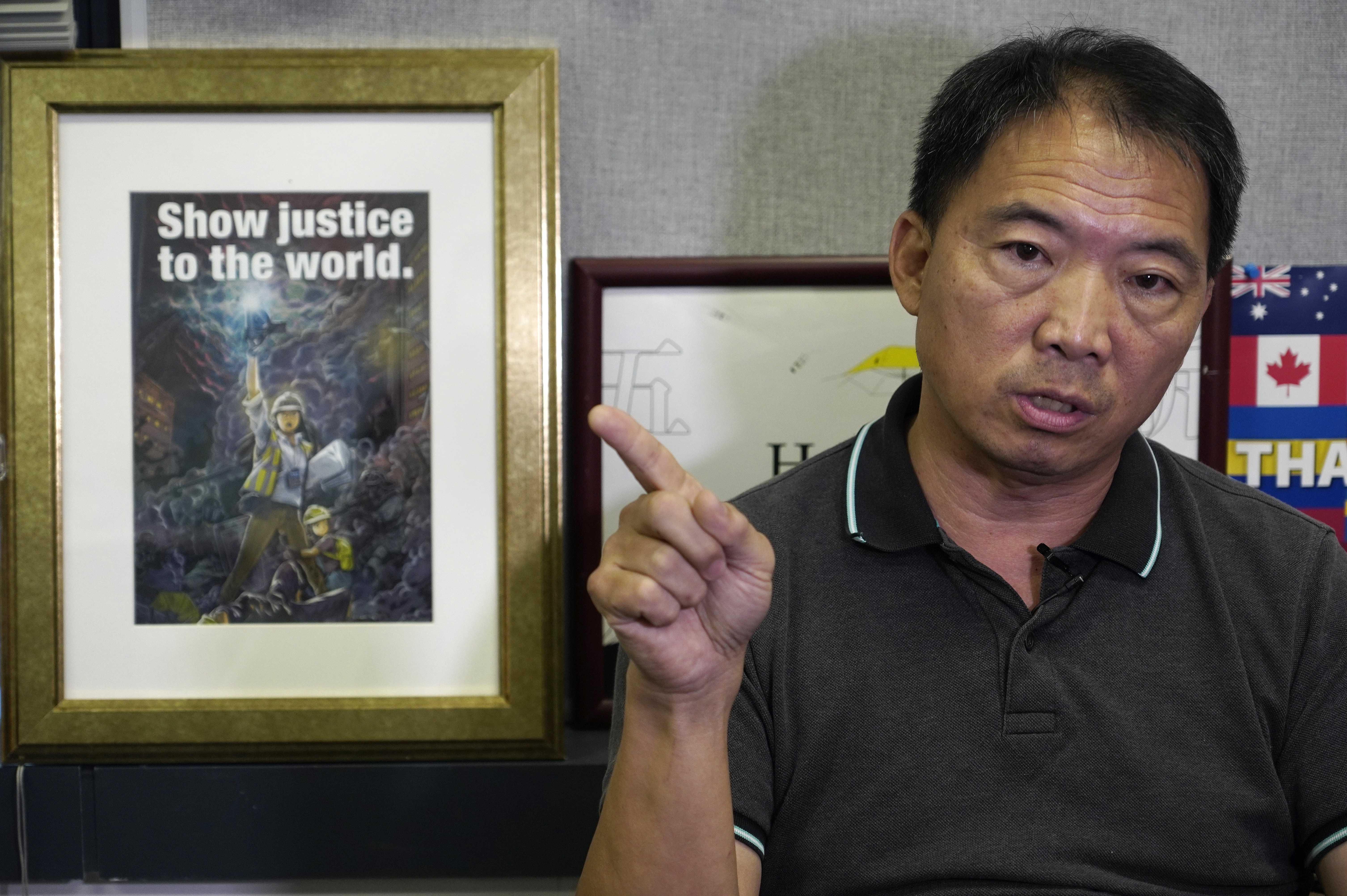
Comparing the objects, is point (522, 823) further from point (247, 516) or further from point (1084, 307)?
point (1084, 307)

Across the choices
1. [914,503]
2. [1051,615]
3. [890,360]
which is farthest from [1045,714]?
[890,360]

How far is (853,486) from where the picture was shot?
1004 mm

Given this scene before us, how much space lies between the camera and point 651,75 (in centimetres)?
121

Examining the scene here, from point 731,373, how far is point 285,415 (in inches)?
20.5

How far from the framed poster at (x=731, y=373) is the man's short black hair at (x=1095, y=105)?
0.80ft

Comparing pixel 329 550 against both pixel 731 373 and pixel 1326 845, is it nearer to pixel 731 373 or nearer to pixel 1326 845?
pixel 731 373

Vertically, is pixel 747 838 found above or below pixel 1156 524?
below

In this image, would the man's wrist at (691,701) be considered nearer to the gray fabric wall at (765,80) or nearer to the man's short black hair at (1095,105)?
the man's short black hair at (1095,105)

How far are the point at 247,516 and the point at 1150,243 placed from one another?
0.98 m

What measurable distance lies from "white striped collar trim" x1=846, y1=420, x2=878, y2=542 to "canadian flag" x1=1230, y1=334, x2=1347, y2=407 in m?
0.51

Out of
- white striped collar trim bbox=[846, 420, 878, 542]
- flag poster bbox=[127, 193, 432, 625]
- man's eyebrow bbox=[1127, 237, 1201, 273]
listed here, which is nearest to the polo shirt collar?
white striped collar trim bbox=[846, 420, 878, 542]

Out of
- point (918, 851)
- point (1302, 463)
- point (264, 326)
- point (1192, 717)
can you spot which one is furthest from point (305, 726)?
point (1302, 463)

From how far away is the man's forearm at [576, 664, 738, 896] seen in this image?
0.76 m

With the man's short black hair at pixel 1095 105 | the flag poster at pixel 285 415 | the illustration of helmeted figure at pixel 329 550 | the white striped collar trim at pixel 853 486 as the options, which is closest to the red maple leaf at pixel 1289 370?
the man's short black hair at pixel 1095 105
